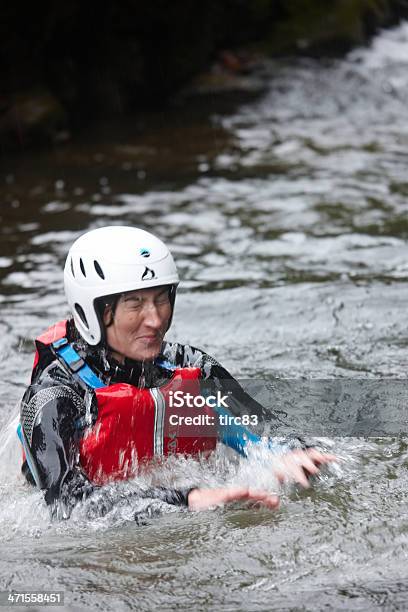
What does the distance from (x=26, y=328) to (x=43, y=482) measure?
2.94m

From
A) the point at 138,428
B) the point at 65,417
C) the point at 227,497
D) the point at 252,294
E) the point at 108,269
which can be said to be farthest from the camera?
the point at 252,294

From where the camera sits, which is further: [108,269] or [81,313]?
[81,313]

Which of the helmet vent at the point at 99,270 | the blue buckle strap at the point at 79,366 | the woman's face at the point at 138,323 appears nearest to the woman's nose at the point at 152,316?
the woman's face at the point at 138,323

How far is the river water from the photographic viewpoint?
3771mm

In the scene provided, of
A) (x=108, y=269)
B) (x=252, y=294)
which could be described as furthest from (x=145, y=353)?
(x=252, y=294)

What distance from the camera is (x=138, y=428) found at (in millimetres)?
4297

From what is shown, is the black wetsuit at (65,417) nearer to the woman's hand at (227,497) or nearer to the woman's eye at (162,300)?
the woman's hand at (227,497)

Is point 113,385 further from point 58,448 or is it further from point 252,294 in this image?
point 252,294

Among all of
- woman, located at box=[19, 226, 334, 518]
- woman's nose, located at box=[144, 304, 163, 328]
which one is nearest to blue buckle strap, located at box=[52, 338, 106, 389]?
woman, located at box=[19, 226, 334, 518]

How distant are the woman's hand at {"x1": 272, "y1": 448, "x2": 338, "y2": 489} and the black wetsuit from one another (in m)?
0.51

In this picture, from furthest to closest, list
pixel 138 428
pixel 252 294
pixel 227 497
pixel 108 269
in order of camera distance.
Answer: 1. pixel 252 294
2. pixel 138 428
3. pixel 108 269
4. pixel 227 497

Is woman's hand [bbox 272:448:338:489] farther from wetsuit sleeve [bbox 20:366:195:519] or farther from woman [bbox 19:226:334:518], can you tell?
wetsuit sleeve [bbox 20:366:195:519]

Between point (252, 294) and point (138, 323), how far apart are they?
10.1 ft

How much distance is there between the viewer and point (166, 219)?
9.23 meters
